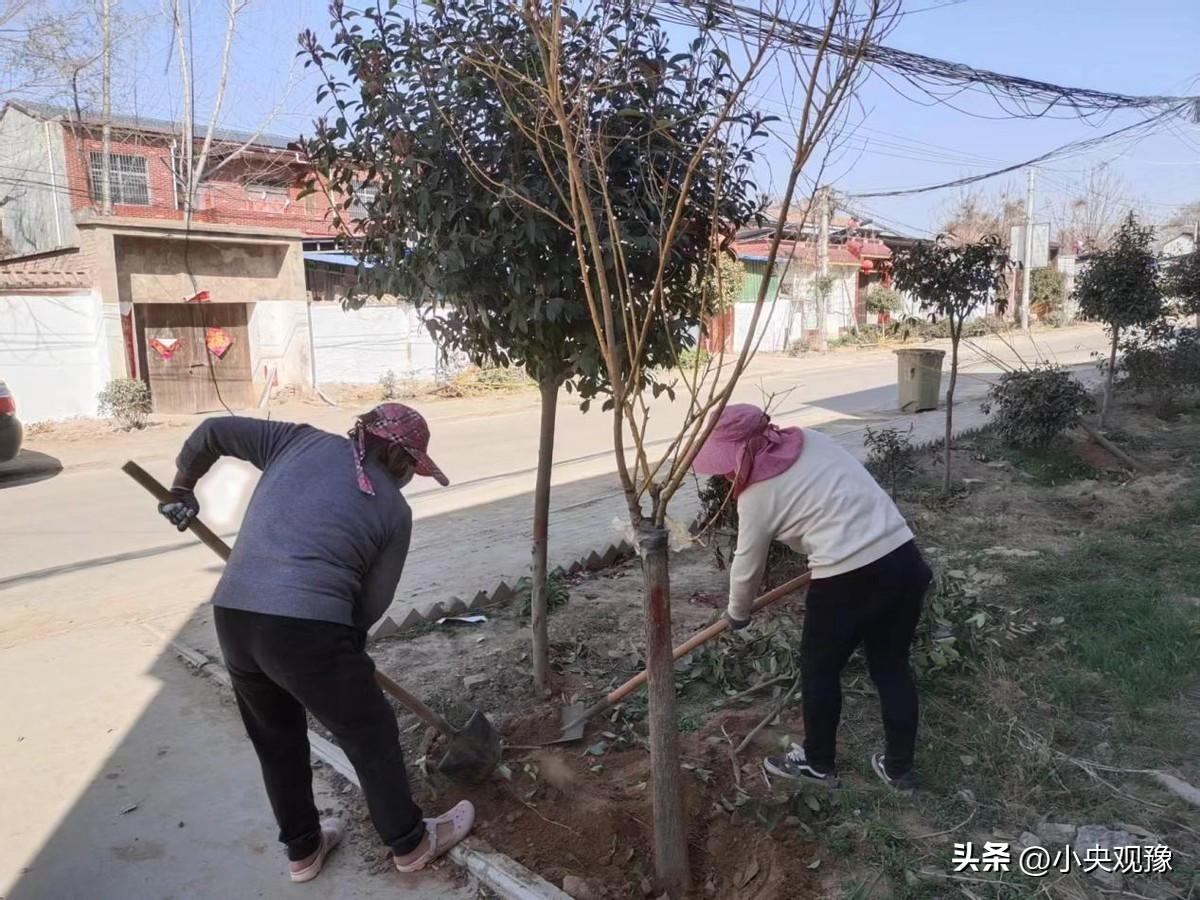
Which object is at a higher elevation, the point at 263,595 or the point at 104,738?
the point at 263,595

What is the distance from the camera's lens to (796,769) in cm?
302

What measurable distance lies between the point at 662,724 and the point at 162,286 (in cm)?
1535

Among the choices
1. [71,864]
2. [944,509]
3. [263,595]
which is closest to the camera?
[263,595]

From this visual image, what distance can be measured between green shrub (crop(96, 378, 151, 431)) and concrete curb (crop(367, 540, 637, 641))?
10.7 m

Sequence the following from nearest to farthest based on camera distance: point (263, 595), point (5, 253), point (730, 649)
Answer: point (263, 595), point (730, 649), point (5, 253)

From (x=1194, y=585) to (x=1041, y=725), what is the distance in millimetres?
2255

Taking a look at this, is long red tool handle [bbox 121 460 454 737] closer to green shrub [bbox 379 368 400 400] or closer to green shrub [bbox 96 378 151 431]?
green shrub [bbox 96 378 151 431]

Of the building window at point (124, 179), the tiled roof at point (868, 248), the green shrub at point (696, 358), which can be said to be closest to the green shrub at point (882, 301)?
the tiled roof at point (868, 248)

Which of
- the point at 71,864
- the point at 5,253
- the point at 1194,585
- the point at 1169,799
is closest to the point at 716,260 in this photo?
the point at 1169,799

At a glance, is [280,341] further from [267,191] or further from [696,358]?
[696,358]

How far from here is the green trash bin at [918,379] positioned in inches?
515

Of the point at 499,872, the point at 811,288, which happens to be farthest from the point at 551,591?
the point at 811,288

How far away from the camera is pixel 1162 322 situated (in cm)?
1089

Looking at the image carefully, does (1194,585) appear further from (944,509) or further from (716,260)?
(716,260)
